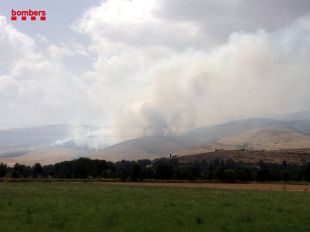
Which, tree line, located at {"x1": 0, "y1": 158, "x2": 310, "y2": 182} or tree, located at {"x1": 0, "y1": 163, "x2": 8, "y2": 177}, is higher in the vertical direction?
tree, located at {"x1": 0, "y1": 163, "x2": 8, "y2": 177}

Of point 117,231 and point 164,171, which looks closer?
point 117,231

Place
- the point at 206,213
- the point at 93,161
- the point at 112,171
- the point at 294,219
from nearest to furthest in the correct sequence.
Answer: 1. the point at 294,219
2. the point at 206,213
3. the point at 112,171
4. the point at 93,161

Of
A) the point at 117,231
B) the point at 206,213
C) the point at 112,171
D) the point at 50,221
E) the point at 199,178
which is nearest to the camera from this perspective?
the point at 117,231

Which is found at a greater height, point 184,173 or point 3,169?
point 3,169

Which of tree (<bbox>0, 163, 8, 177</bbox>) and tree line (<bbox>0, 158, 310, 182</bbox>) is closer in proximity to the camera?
tree line (<bbox>0, 158, 310, 182</bbox>)

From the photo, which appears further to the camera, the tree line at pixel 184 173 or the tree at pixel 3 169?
the tree at pixel 3 169

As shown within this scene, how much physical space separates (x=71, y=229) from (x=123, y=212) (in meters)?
7.95

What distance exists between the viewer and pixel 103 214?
2889cm

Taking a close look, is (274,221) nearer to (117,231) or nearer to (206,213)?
(206,213)

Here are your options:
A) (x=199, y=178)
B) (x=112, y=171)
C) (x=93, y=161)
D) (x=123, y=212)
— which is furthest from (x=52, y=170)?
(x=123, y=212)

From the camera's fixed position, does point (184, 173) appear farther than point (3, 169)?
No

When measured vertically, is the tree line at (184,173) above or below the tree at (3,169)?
below

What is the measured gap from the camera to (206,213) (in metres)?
30.1

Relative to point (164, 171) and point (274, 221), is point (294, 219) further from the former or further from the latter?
point (164, 171)
